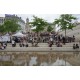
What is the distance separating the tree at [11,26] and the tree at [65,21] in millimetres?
1269

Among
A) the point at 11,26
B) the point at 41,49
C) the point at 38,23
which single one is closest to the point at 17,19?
the point at 11,26

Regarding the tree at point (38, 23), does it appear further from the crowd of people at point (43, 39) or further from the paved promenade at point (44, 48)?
the paved promenade at point (44, 48)

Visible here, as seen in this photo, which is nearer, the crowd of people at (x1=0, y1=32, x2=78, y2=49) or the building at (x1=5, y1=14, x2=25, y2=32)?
the building at (x1=5, y1=14, x2=25, y2=32)

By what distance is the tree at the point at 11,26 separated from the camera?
8953mm

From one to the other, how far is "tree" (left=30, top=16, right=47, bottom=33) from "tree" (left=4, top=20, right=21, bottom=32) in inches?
19.4

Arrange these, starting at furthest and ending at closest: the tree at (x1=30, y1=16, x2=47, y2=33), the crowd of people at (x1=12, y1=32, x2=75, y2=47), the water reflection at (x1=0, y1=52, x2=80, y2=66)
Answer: the crowd of people at (x1=12, y1=32, x2=75, y2=47) < the tree at (x1=30, y1=16, x2=47, y2=33) < the water reflection at (x1=0, y1=52, x2=80, y2=66)

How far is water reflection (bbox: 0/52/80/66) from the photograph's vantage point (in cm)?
872

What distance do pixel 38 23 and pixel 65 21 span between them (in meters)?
0.91

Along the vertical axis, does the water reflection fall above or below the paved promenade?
below

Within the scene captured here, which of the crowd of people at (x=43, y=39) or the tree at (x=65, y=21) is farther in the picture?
the crowd of people at (x=43, y=39)

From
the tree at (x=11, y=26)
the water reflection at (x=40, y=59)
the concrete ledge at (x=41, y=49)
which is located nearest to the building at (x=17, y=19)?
the tree at (x=11, y=26)

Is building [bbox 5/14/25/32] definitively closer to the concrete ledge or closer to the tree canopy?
the tree canopy

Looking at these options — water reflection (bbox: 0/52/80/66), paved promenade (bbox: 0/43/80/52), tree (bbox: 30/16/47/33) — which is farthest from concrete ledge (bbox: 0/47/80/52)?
tree (bbox: 30/16/47/33)
